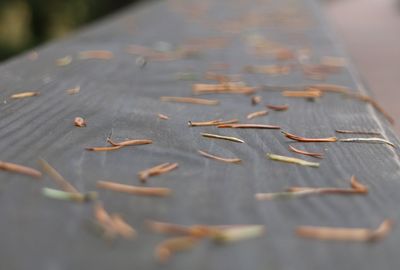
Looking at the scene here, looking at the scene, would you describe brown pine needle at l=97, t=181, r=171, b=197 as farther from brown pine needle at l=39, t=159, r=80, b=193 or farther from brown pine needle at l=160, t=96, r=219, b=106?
brown pine needle at l=160, t=96, r=219, b=106

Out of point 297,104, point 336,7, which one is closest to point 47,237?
point 297,104

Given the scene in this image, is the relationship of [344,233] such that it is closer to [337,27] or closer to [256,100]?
[256,100]

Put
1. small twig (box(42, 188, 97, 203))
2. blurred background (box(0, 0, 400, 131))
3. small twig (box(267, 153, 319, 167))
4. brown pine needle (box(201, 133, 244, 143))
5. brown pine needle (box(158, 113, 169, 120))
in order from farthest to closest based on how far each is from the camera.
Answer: blurred background (box(0, 0, 400, 131)) < brown pine needle (box(158, 113, 169, 120)) < brown pine needle (box(201, 133, 244, 143)) < small twig (box(267, 153, 319, 167)) < small twig (box(42, 188, 97, 203))

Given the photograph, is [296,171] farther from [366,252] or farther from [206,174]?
[366,252]

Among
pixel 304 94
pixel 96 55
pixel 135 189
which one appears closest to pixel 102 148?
pixel 135 189

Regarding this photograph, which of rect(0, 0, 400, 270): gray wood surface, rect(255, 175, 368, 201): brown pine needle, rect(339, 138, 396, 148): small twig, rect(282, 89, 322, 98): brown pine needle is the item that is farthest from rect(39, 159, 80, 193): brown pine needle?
rect(282, 89, 322, 98): brown pine needle

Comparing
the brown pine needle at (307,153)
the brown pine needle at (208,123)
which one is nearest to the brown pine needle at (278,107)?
the brown pine needle at (208,123)
